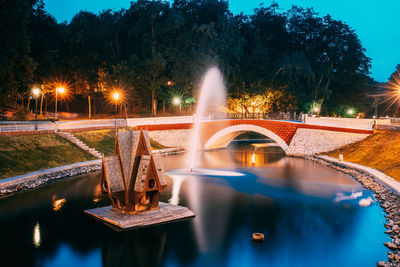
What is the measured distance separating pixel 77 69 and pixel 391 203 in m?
48.5

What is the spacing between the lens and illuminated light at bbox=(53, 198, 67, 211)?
18.5 metres

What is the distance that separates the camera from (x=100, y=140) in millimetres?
36344

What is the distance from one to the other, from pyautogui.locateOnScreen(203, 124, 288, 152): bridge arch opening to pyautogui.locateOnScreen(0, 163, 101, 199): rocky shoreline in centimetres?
2016

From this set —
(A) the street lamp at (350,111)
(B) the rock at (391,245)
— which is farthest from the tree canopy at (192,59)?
(B) the rock at (391,245)

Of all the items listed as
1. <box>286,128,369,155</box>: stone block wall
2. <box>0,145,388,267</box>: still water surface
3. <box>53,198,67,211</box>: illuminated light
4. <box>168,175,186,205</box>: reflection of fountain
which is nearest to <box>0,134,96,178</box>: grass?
<box>0,145,388,267</box>: still water surface

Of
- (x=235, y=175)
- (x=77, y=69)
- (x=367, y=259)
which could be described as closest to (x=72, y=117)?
(x=77, y=69)

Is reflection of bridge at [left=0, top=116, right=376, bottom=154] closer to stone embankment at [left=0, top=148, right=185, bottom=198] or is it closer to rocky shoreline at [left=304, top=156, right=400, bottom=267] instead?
stone embankment at [left=0, top=148, right=185, bottom=198]

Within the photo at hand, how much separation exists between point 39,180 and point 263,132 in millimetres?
26608

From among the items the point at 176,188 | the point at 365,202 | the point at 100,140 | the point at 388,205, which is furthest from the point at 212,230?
the point at 100,140

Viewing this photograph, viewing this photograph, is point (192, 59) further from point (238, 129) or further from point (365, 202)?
point (365, 202)

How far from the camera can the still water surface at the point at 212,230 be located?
1278 cm

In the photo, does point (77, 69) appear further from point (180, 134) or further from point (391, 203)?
point (391, 203)

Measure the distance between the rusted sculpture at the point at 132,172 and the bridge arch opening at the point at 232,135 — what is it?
28056 millimetres

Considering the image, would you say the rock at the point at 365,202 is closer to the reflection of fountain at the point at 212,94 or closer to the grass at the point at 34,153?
the grass at the point at 34,153
